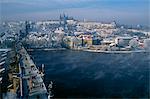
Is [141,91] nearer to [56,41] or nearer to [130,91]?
[130,91]

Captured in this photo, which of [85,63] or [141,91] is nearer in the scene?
[141,91]

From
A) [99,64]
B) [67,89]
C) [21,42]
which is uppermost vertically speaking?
[21,42]

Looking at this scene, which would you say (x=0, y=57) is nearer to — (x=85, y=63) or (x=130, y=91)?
(x=85, y=63)

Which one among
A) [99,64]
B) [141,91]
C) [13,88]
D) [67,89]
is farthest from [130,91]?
[13,88]

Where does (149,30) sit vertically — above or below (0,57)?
above

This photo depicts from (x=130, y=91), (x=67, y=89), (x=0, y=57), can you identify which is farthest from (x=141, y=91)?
(x=0, y=57)

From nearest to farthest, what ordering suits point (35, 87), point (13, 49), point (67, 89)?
1. point (35, 87)
2. point (13, 49)
3. point (67, 89)

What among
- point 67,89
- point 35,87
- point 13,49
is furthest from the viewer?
point 67,89
